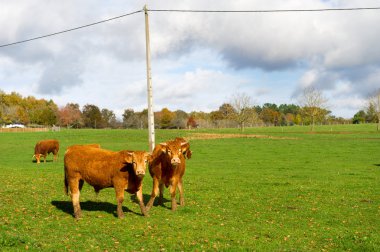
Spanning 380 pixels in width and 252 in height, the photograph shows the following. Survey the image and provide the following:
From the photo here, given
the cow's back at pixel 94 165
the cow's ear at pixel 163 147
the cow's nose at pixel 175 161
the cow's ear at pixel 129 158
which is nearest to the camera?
the cow's ear at pixel 129 158

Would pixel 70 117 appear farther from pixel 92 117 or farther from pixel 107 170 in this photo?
pixel 107 170

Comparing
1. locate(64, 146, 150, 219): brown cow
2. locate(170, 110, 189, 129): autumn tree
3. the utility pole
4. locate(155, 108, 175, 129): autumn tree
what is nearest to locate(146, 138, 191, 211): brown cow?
locate(64, 146, 150, 219): brown cow

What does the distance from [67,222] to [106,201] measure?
10.8 feet

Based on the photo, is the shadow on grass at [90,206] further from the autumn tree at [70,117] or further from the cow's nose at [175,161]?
the autumn tree at [70,117]

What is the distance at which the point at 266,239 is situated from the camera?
383 inches

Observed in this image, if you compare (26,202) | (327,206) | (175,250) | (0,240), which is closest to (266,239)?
(175,250)

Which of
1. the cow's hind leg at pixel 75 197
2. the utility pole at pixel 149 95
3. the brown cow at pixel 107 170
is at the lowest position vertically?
the cow's hind leg at pixel 75 197

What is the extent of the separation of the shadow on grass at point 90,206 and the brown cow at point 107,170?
41.1 inches

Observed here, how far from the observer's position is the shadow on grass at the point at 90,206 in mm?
12648

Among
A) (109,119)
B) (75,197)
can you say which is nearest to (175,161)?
(75,197)

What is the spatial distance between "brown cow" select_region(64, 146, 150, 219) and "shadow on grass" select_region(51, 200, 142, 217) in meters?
1.04

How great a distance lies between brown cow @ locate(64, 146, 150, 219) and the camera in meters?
11.2

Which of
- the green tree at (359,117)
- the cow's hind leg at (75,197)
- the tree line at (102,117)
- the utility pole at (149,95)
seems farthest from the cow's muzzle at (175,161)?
the green tree at (359,117)

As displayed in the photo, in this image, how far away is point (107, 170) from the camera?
37.5 feet
